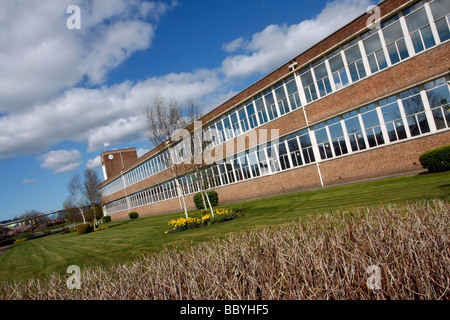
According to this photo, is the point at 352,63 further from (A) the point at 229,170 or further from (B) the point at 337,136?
(A) the point at 229,170

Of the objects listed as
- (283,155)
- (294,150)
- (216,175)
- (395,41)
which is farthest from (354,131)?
(216,175)

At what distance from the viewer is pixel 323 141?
17.3m

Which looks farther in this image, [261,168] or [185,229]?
[261,168]

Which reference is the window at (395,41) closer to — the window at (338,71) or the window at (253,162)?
the window at (338,71)

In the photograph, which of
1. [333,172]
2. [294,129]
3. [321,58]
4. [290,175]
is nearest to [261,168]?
[290,175]

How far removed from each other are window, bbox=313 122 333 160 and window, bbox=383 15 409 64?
515 cm

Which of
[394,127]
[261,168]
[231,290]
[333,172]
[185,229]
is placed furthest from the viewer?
[261,168]

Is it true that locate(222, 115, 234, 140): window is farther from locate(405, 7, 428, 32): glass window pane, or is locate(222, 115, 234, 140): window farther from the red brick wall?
locate(405, 7, 428, 32): glass window pane

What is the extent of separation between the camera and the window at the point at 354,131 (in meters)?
→ 15.4

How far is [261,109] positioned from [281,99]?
2274mm
